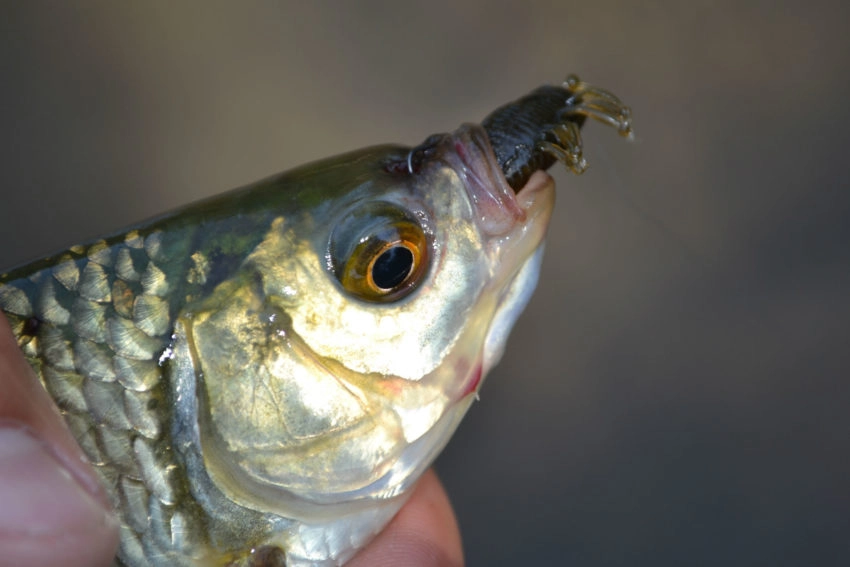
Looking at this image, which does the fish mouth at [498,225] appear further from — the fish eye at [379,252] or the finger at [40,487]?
the finger at [40,487]

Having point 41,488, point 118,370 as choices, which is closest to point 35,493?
point 41,488

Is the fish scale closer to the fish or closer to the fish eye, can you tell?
the fish

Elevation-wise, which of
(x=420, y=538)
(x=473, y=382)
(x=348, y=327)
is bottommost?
(x=420, y=538)

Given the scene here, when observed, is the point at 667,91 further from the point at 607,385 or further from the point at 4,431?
the point at 4,431

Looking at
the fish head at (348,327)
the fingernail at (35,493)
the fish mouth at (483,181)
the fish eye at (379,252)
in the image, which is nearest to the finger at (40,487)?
the fingernail at (35,493)

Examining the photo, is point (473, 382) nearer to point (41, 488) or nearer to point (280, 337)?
point (280, 337)

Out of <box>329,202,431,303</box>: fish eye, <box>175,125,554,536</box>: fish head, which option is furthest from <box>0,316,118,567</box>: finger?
<box>329,202,431,303</box>: fish eye
